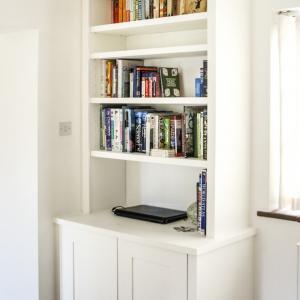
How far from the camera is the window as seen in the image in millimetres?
3057

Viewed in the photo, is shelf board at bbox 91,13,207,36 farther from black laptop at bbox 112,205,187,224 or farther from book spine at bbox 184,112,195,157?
black laptop at bbox 112,205,187,224

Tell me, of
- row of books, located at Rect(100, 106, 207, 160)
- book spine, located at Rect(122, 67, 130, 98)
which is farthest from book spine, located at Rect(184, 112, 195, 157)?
book spine, located at Rect(122, 67, 130, 98)

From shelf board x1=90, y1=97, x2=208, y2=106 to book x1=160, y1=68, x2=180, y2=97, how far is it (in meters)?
0.08

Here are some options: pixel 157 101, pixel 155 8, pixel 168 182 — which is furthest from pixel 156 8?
pixel 168 182

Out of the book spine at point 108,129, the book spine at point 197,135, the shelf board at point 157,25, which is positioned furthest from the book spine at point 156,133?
the shelf board at point 157,25

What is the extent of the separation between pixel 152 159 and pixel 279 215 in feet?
2.35

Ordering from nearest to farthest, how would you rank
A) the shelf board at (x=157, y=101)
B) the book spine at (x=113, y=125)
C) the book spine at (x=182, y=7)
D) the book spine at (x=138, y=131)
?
the shelf board at (x=157, y=101) < the book spine at (x=182, y=7) < the book spine at (x=138, y=131) < the book spine at (x=113, y=125)

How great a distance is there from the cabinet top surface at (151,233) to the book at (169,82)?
2.31ft

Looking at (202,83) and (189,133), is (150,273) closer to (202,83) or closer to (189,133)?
(189,133)

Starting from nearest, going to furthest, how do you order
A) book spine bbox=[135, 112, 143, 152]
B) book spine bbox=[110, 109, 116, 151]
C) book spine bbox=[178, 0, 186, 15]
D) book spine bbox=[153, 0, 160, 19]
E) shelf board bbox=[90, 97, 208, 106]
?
1. shelf board bbox=[90, 97, 208, 106]
2. book spine bbox=[178, 0, 186, 15]
3. book spine bbox=[153, 0, 160, 19]
4. book spine bbox=[135, 112, 143, 152]
5. book spine bbox=[110, 109, 116, 151]

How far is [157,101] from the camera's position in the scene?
125 inches

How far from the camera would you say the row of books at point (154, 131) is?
10.0 feet

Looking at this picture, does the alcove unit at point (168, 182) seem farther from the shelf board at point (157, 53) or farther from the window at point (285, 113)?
the window at point (285, 113)

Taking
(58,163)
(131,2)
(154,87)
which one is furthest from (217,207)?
(131,2)
